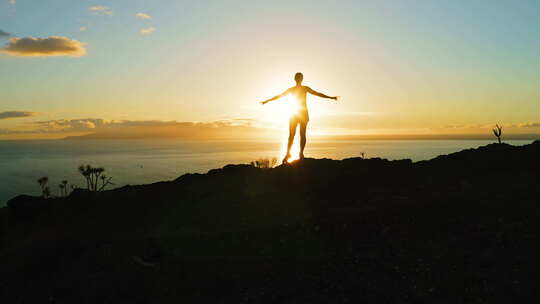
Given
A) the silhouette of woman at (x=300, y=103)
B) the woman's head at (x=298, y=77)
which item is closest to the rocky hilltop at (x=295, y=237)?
the silhouette of woman at (x=300, y=103)

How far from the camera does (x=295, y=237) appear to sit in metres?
8.33

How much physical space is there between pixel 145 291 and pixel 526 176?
10.9 meters

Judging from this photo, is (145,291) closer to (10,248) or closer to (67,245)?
(67,245)

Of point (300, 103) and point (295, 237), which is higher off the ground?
point (300, 103)

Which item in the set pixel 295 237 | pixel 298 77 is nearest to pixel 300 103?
pixel 298 77

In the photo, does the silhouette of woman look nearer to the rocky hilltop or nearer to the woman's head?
the woman's head

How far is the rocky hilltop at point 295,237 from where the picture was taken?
6453 millimetres

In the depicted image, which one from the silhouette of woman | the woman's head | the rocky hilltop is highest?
the woman's head

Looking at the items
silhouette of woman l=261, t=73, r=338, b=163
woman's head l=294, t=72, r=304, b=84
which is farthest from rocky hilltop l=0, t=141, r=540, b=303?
woman's head l=294, t=72, r=304, b=84

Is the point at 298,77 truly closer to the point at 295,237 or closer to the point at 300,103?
the point at 300,103

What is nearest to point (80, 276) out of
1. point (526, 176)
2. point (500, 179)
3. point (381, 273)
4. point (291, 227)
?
point (291, 227)

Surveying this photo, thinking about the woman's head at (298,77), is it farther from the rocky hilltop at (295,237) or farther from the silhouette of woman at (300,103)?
the rocky hilltop at (295,237)

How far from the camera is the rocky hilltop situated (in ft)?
21.2

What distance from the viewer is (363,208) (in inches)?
372
